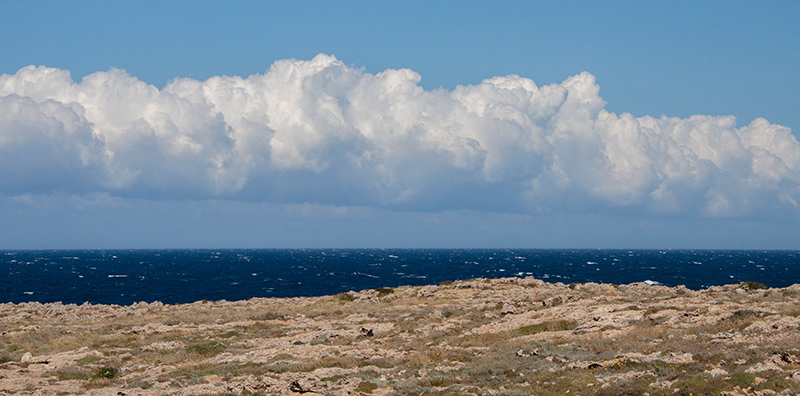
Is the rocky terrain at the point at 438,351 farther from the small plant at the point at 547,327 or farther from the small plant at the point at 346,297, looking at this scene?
the small plant at the point at 346,297

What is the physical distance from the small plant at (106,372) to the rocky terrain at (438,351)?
0.24 ft

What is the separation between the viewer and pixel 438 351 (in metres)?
26.8

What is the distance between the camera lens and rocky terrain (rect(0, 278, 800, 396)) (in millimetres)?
19203

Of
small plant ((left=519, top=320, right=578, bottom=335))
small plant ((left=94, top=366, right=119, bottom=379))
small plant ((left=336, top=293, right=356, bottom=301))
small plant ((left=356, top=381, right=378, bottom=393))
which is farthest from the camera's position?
small plant ((left=336, top=293, right=356, bottom=301))

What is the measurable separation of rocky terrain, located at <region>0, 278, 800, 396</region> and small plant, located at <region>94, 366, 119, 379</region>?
7 cm

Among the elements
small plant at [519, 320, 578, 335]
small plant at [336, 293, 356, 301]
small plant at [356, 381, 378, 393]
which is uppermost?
small plant at [519, 320, 578, 335]

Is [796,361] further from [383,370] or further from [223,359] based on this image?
[223,359]

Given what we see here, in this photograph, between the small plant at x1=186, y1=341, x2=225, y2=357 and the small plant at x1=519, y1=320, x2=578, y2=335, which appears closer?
the small plant at x1=186, y1=341, x2=225, y2=357

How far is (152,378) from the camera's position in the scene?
23375 millimetres

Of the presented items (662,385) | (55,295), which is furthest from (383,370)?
(55,295)

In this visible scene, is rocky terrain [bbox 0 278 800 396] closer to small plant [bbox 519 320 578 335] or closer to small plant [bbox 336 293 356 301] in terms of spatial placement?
small plant [bbox 519 320 578 335]

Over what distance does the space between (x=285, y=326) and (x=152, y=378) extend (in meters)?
15.2

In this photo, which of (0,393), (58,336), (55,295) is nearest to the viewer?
(0,393)

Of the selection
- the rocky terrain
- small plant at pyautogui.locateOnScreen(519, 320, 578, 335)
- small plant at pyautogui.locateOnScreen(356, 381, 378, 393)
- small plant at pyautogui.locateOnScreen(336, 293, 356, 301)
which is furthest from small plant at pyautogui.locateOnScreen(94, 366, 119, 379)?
small plant at pyautogui.locateOnScreen(336, 293, 356, 301)
